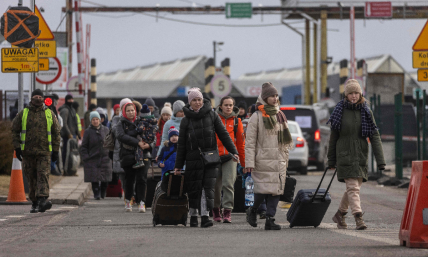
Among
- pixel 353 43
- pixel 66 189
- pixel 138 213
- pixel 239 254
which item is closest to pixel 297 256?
pixel 239 254

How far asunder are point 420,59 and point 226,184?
665 cm

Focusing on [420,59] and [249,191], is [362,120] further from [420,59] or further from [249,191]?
[420,59]

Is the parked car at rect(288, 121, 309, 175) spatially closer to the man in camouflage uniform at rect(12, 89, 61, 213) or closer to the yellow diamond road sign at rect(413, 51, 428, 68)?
the yellow diamond road sign at rect(413, 51, 428, 68)

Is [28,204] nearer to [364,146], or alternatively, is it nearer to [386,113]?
[364,146]

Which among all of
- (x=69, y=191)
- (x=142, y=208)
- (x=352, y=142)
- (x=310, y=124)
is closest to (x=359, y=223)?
(x=352, y=142)

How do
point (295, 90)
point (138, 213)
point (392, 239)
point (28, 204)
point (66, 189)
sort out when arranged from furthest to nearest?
point (295, 90), point (66, 189), point (28, 204), point (138, 213), point (392, 239)

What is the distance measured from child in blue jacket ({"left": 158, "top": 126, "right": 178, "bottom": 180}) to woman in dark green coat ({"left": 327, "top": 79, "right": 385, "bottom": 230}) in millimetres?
3056

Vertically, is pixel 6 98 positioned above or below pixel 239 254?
above

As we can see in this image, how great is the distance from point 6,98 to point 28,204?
55.1 ft

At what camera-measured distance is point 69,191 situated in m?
16.1

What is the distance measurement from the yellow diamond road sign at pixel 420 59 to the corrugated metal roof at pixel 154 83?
57.0 metres

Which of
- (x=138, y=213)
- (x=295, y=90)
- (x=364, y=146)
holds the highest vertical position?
(x=295, y=90)

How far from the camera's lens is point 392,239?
842 centimetres

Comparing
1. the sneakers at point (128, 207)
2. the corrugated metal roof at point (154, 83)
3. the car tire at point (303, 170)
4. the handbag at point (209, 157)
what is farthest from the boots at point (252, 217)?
the corrugated metal roof at point (154, 83)
